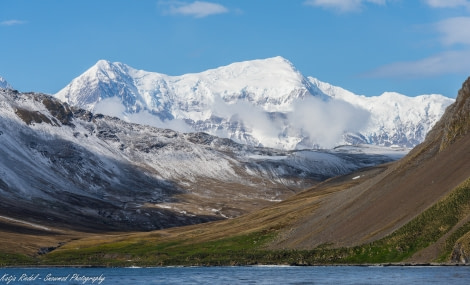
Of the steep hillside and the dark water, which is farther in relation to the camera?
the steep hillside

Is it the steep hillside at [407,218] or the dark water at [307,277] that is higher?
the steep hillside at [407,218]

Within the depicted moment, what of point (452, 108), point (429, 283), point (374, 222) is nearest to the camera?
point (429, 283)

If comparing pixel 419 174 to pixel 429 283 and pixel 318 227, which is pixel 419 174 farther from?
pixel 429 283

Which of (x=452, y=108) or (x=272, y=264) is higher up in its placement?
(x=452, y=108)

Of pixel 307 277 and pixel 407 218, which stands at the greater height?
pixel 407 218

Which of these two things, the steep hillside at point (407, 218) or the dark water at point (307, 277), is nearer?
the dark water at point (307, 277)

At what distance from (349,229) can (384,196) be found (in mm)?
10290

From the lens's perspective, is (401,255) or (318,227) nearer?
(401,255)

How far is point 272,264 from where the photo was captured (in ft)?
570

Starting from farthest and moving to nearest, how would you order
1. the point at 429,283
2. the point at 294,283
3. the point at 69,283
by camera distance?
the point at 69,283 → the point at 294,283 → the point at 429,283

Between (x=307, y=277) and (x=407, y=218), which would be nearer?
(x=307, y=277)

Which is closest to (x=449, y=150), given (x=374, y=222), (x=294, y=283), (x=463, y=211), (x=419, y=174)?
(x=419, y=174)

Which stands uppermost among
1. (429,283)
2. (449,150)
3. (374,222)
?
(449,150)

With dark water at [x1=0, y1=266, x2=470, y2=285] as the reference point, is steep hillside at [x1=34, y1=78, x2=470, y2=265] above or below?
above
